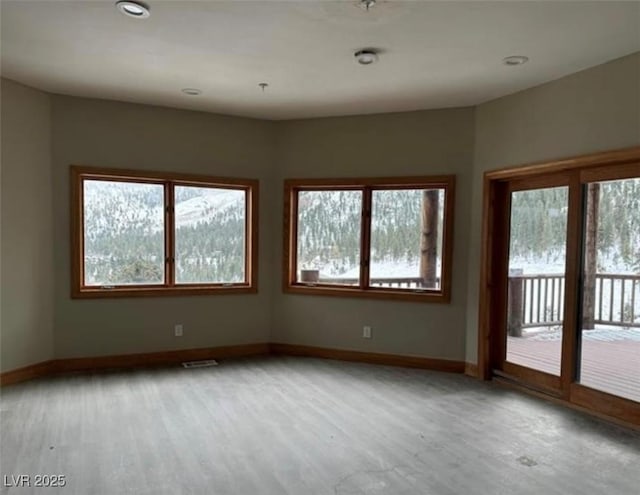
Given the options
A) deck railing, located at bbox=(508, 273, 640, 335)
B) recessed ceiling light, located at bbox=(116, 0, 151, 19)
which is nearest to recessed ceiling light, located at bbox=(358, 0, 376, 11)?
recessed ceiling light, located at bbox=(116, 0, 151, 19)

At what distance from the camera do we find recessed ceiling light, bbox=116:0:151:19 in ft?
8.40

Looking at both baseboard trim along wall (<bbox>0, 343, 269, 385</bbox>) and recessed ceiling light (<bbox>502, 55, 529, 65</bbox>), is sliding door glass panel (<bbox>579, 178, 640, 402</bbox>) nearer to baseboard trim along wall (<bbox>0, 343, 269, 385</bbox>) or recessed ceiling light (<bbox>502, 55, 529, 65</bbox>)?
recessed ceiling light (<bbox>502, 55, 529, 65</bbox>)

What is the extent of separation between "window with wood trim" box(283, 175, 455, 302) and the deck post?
60 cm

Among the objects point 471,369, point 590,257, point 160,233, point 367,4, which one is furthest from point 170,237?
point 590,257

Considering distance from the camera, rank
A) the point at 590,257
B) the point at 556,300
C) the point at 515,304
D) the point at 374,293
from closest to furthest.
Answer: the point at 590,257 < the point at 556,300 < the point at 515,304 < the point at 374,293

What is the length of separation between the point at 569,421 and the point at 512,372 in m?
0.90

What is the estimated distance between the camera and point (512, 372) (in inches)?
169

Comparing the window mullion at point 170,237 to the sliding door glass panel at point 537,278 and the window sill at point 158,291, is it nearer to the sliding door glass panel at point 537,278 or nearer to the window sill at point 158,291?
the window sill at point 158,291

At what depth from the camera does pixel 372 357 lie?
4934mm

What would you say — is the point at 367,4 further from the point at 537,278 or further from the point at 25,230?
the point at 25,230

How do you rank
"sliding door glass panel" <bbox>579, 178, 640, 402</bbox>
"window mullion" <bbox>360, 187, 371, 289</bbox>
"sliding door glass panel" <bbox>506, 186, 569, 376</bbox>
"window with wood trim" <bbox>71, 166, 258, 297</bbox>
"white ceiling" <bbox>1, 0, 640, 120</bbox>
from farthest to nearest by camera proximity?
"window mullion" <bbox>360, 187, 371, 289</bbox>
"window with wood trim" <bbox>71, 166, 258, 297</bbox>
"sliding door glass panel" <bbox>506, 186, 569, 376</bbox>
"sliding door glass panel" <bbox>579, 178, 640, 402</bbox>
"white ceiling" <bbox>1, 0, 640, 120</bbox>

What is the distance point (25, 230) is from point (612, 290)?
5.07 metres

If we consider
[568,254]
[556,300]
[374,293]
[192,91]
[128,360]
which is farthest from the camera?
[374,293]

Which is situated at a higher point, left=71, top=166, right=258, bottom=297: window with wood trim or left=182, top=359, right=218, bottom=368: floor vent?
left=71, top=166, right=258, bottom=297: window with wood trim
